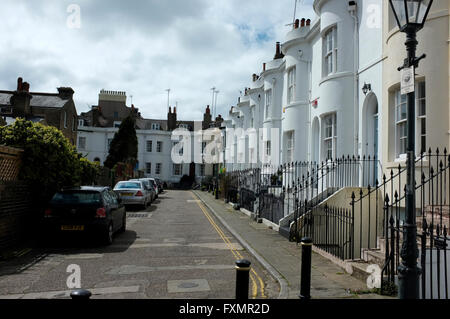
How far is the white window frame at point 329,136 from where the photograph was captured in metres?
15.0

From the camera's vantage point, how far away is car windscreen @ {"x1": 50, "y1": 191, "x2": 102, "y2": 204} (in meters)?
10.3

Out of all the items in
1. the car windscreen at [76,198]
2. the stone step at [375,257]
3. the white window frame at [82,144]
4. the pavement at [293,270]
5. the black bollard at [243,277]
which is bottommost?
the pavement at [293,270]

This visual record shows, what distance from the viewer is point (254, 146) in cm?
3102

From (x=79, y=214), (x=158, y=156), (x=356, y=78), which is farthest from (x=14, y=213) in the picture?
(x=158, y=156)

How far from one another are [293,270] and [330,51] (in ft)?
33.9

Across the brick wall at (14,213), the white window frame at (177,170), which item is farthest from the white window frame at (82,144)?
the brick wall at (14,213)

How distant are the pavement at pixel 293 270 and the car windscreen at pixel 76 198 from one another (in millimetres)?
4285

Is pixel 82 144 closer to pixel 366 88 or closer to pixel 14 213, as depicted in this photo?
pixel 14 213

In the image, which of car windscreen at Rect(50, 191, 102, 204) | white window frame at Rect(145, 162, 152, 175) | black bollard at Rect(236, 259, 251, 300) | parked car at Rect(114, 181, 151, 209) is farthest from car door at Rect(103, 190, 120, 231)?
white window frame at Rect(145, 162, 152, 175)

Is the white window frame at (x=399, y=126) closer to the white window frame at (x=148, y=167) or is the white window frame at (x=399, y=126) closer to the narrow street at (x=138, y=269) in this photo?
the narrow street at (x=138, y=269)

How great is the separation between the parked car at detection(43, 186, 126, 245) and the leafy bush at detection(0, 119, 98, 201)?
0.86 metres

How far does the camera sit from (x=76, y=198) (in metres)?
10.4

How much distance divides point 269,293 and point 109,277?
2.99 m
